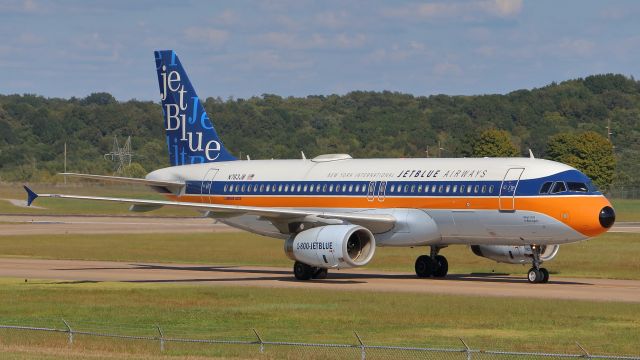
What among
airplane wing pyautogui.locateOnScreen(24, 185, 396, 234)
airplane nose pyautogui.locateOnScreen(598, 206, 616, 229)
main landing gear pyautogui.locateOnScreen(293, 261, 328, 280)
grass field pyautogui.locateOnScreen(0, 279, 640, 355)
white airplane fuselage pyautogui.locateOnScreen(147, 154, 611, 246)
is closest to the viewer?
grass field pyautogui.locateOnScreen(0, 279, 640, 355)

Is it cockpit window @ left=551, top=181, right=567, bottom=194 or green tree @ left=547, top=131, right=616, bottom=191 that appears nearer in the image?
cockpit window @ left=551, top=181, right=567, bottom=194

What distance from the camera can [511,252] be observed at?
47.0 meters

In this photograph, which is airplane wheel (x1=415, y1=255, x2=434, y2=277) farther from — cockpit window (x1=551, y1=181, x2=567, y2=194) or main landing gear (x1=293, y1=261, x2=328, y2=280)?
cockpit window (x1=551, y1=181, x2=567, y2=194)

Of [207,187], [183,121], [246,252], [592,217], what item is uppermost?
[183,121]

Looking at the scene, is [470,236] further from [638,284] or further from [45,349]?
[45,349]

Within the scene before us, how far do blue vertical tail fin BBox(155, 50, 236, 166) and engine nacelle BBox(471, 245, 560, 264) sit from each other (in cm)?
1313

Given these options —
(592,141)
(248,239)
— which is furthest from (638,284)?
(592,141)

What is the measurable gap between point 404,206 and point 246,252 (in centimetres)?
1953

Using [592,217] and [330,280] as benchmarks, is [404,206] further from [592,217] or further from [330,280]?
[592,217]

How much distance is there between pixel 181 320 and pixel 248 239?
124ft

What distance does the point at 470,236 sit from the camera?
44000 mm

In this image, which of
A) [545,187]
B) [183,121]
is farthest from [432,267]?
[183,121]

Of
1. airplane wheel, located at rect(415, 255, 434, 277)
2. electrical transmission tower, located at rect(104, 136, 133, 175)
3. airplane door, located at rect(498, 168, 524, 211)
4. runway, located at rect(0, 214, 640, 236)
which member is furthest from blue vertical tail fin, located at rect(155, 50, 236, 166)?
electrical transmission tower, located at rect(104, 136, 133, 175)

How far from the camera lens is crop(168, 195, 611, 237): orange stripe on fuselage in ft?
136
